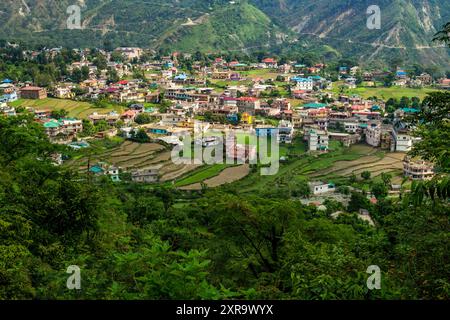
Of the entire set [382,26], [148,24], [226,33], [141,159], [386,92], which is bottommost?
[141,159]

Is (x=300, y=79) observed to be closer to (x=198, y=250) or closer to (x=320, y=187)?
(x=320, y=187)

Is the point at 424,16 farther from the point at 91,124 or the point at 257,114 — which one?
the point at 91,124

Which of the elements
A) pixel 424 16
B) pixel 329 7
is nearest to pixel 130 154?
pixel 424 16

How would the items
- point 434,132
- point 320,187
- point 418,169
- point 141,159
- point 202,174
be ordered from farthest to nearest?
point 141,159, point 202,174, point 418,169, point 320,187, point 434,132

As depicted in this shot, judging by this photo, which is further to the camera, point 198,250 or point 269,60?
point 269,60

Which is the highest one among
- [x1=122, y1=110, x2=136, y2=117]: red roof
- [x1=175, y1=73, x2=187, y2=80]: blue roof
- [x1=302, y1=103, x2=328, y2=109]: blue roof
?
[x1=175, y1=73, x2=187, y2=80]: blue roof

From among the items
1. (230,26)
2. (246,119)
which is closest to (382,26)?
(230,26)

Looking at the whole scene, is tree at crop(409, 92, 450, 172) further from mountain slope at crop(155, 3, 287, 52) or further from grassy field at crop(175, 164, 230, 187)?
mountain slope at crop(155, 3, 287, 52)

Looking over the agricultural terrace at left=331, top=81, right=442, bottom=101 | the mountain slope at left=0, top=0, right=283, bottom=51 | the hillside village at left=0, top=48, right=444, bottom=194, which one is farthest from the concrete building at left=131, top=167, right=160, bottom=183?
the mountain slope at left=0, top=0, right=283, bottom=51

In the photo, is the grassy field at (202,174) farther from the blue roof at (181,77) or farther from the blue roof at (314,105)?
the blue roof at (181,77)
